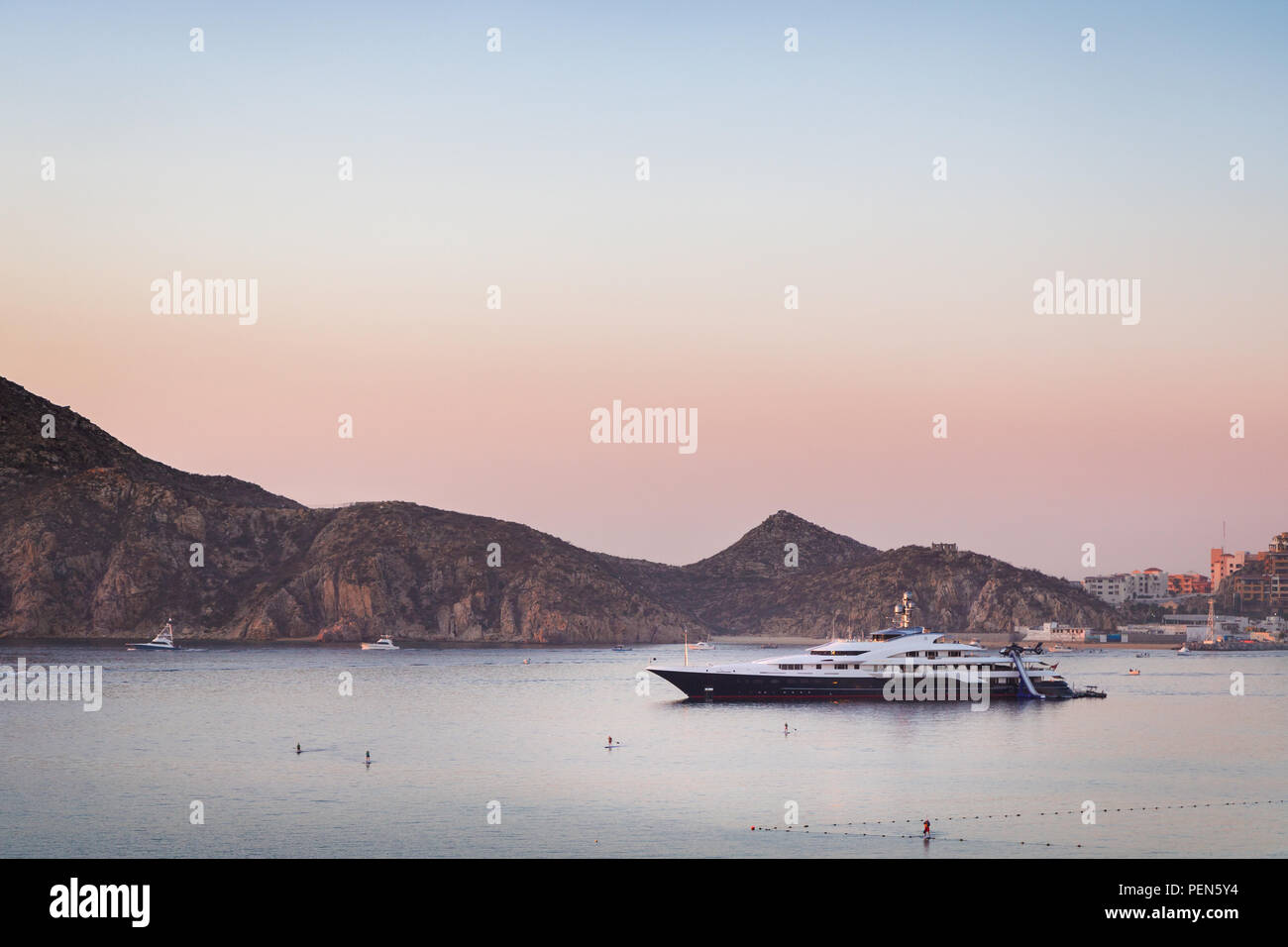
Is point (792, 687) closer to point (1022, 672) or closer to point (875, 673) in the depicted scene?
point (875, 673)

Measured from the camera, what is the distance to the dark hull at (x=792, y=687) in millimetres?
130625

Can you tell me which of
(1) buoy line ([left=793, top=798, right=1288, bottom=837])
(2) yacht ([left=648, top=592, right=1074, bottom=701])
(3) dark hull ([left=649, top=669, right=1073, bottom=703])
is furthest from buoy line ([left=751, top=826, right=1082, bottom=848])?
(3) dark hull ([left=649, top=669, right=1073, bottom=703])

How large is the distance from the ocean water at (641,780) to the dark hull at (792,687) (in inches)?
64.4

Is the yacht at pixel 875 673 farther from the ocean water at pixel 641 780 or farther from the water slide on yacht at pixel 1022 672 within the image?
the ocean water at pixel 641 780

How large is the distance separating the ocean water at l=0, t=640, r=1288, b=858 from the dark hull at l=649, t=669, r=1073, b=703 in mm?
1635

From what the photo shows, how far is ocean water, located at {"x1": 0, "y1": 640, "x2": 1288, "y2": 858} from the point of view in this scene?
201 ft

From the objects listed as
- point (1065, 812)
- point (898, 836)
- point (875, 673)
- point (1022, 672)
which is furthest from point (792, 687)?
point (898, 836)

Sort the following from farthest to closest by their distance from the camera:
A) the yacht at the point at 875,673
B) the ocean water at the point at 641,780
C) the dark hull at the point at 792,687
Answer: the yacht at the point at 875,673
the dark hull at the point at 792,687
the ocean water at the point at 641,780

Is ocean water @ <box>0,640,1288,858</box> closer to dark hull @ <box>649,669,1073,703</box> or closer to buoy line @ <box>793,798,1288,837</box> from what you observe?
buoy line @ <box>793,798,1288,837</box>

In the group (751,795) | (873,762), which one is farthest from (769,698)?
(751,795)

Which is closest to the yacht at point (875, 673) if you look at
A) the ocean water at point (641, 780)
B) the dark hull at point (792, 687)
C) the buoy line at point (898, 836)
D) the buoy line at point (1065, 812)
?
the dark hull at point (792, 687)
